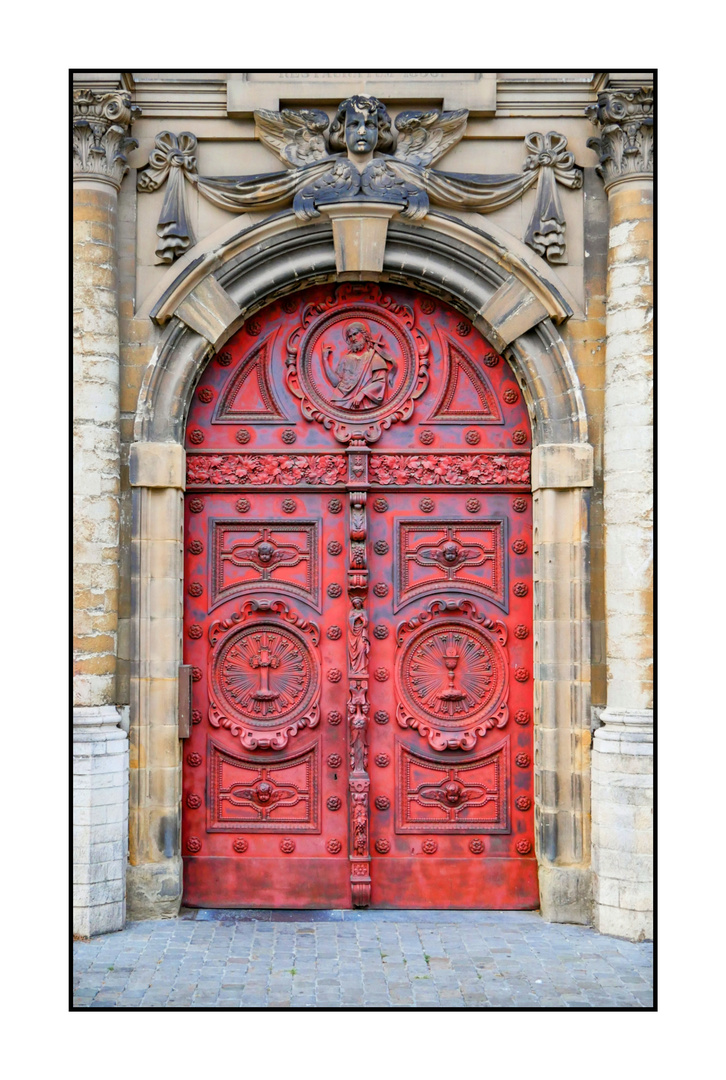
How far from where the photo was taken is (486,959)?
6270 millimetres

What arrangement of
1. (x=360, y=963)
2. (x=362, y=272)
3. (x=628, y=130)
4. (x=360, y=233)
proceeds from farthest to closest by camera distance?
1. (x=362, y=272)
2. (x=360, y=233)
3. (x=628, y=130)
4. (x=360, y=963)

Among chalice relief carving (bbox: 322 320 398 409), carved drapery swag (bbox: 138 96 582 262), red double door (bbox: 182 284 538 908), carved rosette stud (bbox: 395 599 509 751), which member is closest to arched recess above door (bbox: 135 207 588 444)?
carved drapery swag (bbox: 138 96 582 262)

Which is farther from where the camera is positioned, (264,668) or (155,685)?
(264,668)

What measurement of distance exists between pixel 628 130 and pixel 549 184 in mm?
600

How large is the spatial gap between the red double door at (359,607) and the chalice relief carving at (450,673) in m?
0.01

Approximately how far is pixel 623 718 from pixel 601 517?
134 centimetres

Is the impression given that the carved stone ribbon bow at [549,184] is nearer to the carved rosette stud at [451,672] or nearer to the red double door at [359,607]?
the red double door at [359,607]

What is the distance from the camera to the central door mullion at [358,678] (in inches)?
282

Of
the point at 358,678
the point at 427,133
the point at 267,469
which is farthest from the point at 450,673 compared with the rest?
the point at 427,133

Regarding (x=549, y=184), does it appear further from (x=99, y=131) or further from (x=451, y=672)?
(x=451, y=672)

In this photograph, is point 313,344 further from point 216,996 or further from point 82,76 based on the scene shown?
point 216,996

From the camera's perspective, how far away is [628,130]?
6.87m

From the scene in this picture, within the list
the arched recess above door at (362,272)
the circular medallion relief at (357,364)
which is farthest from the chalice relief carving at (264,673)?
the circular medallion relief at (357,364)

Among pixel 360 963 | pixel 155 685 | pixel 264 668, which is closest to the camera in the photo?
pixel 360 963
